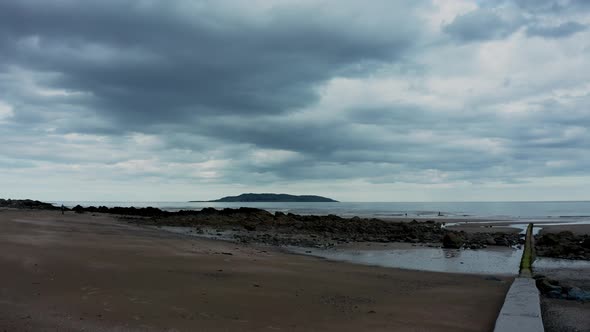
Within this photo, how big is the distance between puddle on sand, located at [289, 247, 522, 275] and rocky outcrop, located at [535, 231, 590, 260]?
3.82 feet

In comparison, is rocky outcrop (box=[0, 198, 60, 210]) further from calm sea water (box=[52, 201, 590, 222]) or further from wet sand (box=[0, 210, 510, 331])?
wet sand (box=[0, 210, 510, 331])

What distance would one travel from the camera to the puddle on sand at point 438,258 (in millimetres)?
14125

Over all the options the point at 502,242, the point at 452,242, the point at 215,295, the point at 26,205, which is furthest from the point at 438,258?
the point at 26,205

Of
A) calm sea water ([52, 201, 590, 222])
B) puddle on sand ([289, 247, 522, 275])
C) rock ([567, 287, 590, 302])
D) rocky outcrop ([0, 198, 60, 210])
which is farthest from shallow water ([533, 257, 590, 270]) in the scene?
rocky outcrop ([0, 198, 60, 210])

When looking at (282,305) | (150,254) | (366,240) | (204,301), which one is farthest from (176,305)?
(366,240)

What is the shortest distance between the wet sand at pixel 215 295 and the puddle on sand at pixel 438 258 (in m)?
2.02

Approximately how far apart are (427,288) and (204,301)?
561cm

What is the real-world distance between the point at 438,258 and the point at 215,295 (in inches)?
461

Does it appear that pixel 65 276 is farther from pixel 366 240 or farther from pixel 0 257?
pixel 366 240

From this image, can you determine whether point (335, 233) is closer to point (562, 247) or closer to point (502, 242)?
point (502, 242)

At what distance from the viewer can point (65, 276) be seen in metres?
8.36

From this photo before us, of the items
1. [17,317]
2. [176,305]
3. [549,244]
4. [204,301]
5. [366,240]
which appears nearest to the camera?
[17,317]

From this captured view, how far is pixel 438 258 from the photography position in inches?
662

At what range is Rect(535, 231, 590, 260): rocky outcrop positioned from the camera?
17.0m
